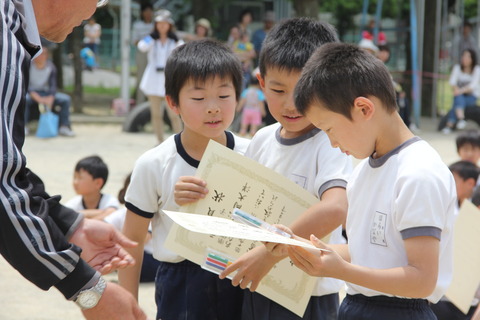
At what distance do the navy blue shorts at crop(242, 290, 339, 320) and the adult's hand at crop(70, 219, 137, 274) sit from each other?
442 mm

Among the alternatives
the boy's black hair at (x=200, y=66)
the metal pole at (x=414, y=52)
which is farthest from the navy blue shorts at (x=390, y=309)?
A: the metal pole at (x=414, y=52)

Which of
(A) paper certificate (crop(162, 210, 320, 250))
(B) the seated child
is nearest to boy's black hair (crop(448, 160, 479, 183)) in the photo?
(B) the seated child

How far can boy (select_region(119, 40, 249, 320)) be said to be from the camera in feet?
9.11

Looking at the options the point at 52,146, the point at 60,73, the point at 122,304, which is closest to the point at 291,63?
the point at 122,304

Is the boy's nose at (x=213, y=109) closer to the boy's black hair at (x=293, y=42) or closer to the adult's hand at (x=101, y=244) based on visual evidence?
the boy's black hair at (x=293, y=42)

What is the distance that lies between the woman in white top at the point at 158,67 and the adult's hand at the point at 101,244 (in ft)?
25.7

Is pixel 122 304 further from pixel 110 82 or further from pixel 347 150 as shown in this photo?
pixel 110 82

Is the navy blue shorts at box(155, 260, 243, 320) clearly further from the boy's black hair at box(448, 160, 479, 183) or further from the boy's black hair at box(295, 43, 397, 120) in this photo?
the boy's black hair at box(448, 160, 479, 183)

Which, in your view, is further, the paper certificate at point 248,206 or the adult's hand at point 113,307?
the paper certificate at point 248,206

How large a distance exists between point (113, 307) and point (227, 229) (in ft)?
1.64

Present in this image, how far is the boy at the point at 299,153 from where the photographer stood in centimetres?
244

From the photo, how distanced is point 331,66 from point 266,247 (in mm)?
551

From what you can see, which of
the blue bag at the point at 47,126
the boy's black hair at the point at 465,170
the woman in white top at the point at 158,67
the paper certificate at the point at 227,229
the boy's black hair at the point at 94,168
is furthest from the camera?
the blue bag at the point at 47,126

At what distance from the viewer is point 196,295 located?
2775 mm
